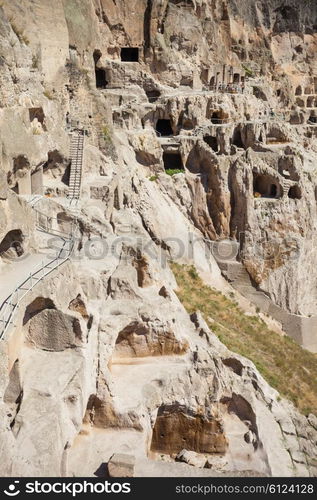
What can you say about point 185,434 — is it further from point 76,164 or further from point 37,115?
point 37,115

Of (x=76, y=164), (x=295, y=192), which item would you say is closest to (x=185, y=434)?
(x=76, y=164)

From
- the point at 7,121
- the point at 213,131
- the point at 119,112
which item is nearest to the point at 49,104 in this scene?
the point at 7,121

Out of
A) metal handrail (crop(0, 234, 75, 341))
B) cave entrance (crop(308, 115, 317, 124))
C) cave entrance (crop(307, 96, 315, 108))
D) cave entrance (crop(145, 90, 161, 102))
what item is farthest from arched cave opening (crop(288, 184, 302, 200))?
cave entrance (crop(307, 96, 315, 108))

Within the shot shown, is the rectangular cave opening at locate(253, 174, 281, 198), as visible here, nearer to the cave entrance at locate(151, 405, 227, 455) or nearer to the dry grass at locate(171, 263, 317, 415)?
the dry grass at locate(171, 263, 317, 415)

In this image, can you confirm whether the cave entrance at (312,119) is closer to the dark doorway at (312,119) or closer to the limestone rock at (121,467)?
the dark doorway at (312,119)

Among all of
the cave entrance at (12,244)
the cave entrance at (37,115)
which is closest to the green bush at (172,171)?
the cave entrance at (37,115)

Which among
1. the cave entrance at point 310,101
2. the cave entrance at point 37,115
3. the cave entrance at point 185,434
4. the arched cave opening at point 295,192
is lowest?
the cave entrance at point 185,434
